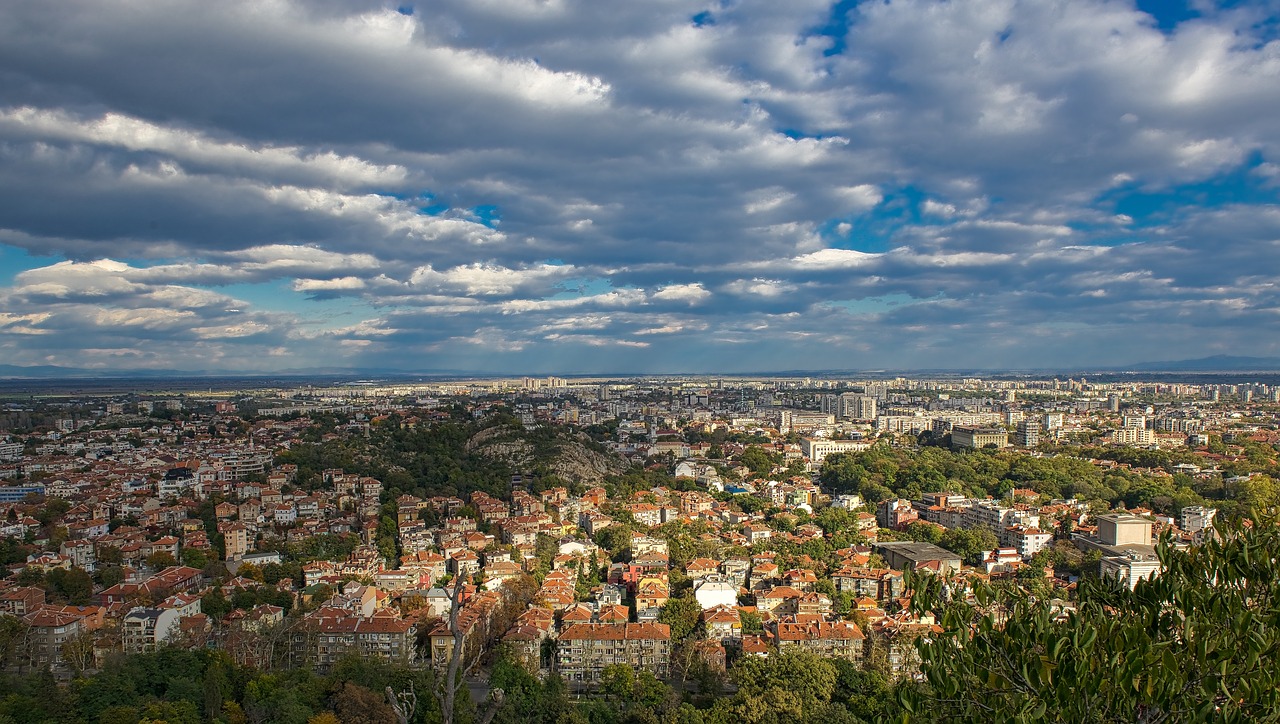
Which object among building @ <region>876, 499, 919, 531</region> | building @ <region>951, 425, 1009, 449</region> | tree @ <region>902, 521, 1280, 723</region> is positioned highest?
tree @ <region>902, 521, 1280, 723</region>

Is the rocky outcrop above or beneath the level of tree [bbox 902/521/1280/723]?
beneath

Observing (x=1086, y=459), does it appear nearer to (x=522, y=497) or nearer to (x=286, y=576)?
(x=522, y=497)

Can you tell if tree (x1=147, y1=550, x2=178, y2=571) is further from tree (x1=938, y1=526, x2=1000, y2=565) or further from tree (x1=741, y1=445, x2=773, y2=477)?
tree (x1=741, y1=445, x2=773, y2=477)

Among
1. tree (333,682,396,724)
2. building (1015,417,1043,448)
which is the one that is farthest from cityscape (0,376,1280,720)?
tree (333,682,396,724)

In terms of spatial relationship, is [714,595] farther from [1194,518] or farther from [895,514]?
[1194,518]

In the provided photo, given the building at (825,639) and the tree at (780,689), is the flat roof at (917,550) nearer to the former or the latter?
the building at (825,639)

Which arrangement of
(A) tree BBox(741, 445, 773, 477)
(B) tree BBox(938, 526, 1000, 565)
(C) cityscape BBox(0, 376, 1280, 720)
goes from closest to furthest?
(C) cityscape BBox(0, 376, 1280, 720), (B) tree BBox(938, 526, 1000, 565), (A) tree BBox(741, 445, 773, 477)

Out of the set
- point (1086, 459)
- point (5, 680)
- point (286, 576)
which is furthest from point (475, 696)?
point (1086, 459)

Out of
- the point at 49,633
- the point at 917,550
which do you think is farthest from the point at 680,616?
the point at 49,633
